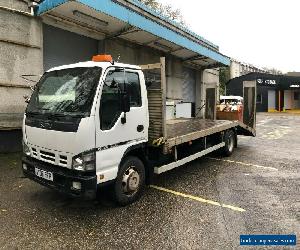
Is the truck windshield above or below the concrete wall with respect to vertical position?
below

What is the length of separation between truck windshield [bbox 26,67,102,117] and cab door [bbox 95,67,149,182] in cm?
19

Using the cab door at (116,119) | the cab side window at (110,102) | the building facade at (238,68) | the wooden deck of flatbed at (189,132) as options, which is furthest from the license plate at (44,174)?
the building facade at (238,68)

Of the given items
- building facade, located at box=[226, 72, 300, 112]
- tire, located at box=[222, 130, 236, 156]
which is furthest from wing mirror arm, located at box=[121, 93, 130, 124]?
building facade, located at box=[226, 72, 300, 112]

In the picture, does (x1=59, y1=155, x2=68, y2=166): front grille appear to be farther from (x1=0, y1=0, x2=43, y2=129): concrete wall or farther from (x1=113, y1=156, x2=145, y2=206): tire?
(x1=0, y1=0, x2=43, y2=129): concrete wall

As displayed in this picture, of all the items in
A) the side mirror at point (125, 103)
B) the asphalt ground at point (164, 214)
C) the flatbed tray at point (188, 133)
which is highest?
the side mirror at point (125, 103)

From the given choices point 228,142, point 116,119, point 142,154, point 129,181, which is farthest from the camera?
point 228,142

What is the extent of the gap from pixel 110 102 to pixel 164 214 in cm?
209

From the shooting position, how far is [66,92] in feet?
15.8

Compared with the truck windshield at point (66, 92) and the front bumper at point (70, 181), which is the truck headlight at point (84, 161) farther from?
the truck windshield at point (66, 92)

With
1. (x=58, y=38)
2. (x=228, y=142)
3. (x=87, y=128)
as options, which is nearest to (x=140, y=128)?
(x=87, y=128)

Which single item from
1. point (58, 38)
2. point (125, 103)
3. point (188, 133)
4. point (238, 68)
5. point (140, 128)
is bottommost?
point (188, 133)

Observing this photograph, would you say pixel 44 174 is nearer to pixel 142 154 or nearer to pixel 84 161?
pixel 84 161

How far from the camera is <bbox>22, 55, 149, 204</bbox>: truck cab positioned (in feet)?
14.3

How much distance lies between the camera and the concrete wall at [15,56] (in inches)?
332
